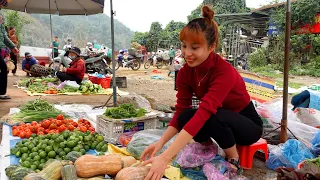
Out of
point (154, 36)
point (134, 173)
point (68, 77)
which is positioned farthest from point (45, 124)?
point (154, 36)

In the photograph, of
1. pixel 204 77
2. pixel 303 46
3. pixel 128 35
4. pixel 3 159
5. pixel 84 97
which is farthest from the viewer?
pixel 128 35

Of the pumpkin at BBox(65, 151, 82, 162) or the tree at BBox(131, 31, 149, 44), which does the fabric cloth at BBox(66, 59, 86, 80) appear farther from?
the tree at BBox(131, 31, 149, 44)

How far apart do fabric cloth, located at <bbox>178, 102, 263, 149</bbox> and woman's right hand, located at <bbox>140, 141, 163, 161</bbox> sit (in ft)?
0.99

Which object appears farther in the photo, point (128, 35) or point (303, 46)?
point (128, 35)

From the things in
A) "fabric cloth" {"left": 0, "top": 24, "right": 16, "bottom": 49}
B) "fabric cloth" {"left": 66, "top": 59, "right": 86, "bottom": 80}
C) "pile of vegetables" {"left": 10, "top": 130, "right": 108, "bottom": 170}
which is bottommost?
"pile of vegetables" {"left": 10, "top": 130, "right": 108, "bottom": 170}

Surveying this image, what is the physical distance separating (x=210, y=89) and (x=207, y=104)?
124 millimetres

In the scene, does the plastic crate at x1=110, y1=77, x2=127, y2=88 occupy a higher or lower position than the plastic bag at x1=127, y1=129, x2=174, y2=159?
higher

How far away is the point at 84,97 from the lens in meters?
7.78

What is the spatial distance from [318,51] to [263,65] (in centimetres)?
278

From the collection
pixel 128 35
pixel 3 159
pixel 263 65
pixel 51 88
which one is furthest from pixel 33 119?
pixel 128 35

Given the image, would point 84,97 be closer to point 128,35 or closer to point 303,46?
point 303,46

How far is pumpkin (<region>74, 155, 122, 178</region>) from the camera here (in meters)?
2.26

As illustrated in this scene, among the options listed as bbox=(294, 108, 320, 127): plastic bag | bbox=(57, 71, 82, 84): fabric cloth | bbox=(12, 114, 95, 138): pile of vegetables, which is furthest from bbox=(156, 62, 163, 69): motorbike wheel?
bbox=(294, 108, 320, 127): plastic bag

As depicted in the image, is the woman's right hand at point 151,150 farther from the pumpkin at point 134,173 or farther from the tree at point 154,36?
the tree at point 154,36
